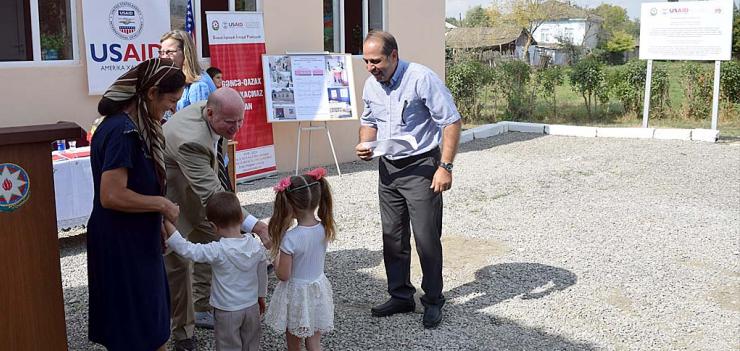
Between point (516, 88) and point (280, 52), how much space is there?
1031 cm

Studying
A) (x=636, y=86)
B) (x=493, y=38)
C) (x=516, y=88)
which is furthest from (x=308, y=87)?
(x=493, y=38)

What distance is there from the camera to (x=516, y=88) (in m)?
19.5

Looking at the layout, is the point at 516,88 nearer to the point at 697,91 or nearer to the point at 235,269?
the point at 697,91

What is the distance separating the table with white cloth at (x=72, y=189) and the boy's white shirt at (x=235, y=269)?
305 cm

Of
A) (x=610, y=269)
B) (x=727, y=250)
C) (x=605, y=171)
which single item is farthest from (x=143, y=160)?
(x=605, y=171)

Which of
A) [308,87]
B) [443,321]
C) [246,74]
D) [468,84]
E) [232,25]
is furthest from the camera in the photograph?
[468,84]

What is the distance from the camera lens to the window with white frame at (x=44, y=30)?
8.00 metres

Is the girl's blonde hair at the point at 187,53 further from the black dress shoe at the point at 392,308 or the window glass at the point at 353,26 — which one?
the window glass at the point at 353,26

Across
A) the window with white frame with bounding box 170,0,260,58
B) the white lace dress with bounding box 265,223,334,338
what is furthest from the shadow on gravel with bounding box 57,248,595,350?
the window with white frame with bounding box 170,0,260,58

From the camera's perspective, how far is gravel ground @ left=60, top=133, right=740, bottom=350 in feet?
15.6

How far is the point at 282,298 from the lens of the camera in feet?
12.8

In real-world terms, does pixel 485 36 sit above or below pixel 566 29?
below

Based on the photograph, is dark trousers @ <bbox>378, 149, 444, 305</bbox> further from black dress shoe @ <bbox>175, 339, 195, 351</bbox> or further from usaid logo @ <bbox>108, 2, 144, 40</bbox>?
usaid logo @ <bbox>108, 2, 144, 40</bbox>

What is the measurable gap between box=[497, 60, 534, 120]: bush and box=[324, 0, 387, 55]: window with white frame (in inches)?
315
